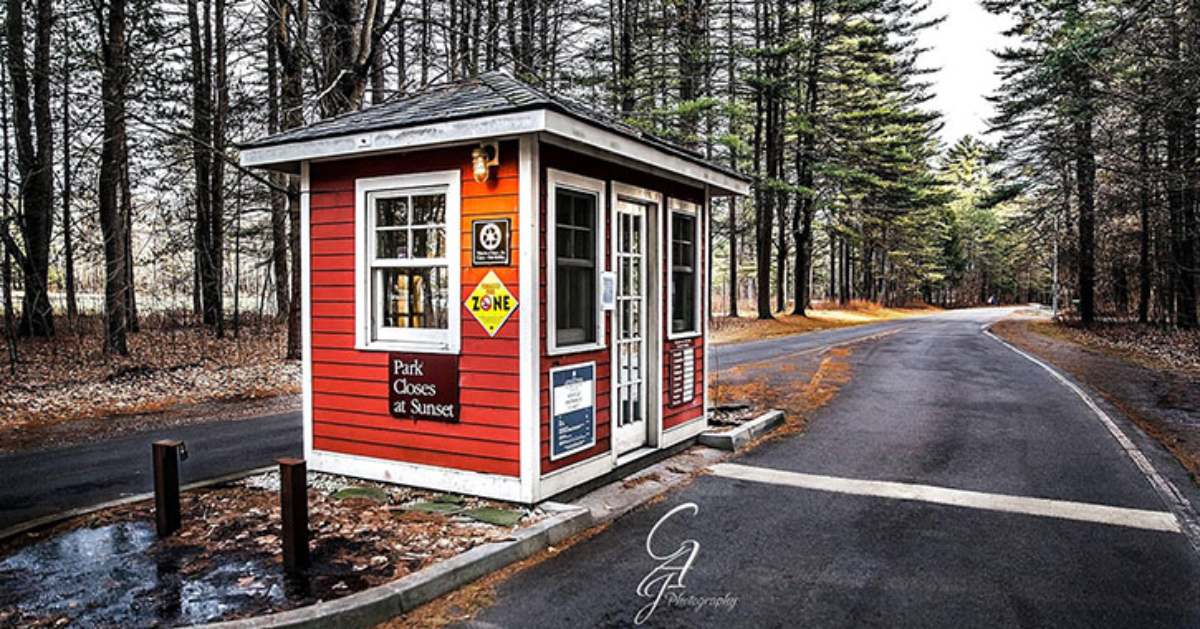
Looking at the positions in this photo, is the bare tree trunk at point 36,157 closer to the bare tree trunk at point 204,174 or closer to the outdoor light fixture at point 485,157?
the bare tree trunk at point 204,174

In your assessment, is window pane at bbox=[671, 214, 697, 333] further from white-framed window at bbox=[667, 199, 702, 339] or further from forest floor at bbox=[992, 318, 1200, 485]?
forest floor at bbox=[992, 318, 1200, 485]

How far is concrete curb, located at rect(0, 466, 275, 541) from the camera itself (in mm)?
5117

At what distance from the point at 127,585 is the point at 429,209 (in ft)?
10.9

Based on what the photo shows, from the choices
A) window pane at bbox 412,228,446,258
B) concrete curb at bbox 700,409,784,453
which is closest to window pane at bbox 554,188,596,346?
window pane at bbox 412,228,446,258

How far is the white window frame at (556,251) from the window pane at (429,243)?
3.09ft

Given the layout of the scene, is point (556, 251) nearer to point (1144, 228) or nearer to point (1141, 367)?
point (1141, 367)

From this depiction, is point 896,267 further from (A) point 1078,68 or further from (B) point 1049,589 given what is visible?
(B) point 1049,589

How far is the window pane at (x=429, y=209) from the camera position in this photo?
236 inches

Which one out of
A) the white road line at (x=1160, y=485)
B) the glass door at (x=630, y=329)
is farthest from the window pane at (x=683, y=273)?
the white road line at (x=1160, y=485)

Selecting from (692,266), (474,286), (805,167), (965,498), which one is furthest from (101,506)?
(805,167)

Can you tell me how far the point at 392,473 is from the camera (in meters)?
6.14

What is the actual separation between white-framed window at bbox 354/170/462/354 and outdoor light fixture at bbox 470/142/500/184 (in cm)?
34

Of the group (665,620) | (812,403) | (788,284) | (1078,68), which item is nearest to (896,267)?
(788,284)

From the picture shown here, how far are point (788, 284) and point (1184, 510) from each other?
186 ft
